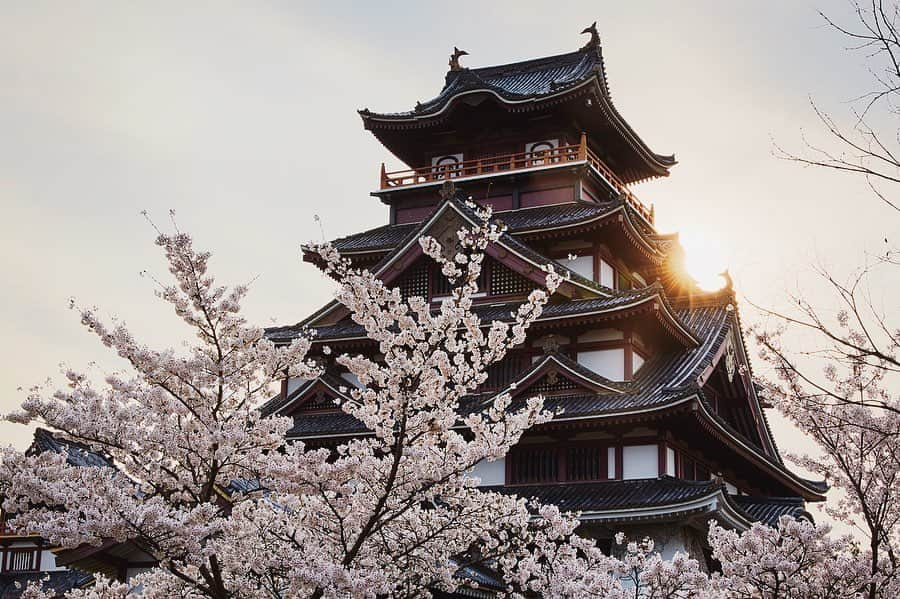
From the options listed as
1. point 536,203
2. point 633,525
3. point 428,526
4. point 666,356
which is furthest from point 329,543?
point 536,203

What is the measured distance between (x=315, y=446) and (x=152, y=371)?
52.6 feet

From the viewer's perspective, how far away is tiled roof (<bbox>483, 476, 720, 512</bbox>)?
23.8 m

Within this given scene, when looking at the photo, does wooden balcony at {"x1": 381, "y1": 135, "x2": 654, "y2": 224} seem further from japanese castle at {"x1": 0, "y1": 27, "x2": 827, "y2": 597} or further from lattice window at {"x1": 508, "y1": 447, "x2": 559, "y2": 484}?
lattice window at {"x1": 508, "y1": 447, "x2": 559, "y2": 484}

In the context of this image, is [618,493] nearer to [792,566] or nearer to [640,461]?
[640,461]

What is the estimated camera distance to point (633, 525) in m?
24.7

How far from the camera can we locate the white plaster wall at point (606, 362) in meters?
27.4

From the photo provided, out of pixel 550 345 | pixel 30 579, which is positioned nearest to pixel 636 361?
pixel 550 345

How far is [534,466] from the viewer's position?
2683 centimetres

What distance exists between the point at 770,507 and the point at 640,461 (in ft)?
17.8

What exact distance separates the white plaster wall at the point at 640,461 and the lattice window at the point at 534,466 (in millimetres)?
1735

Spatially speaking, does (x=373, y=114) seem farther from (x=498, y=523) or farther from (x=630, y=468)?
(x=498, y=523)

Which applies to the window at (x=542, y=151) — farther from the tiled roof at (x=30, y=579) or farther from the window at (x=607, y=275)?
the tiled roof at (x=30, y=579)

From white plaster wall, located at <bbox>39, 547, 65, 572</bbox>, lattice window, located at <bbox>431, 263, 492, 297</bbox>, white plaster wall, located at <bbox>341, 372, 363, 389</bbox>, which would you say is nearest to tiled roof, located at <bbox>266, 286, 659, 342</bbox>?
lattice window, located at <bbox>431, 263, 492, 297</bbox>

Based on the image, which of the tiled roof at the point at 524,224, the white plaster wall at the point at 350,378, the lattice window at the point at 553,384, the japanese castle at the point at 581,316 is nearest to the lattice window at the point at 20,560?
the japanese castle at the point at 581,316
